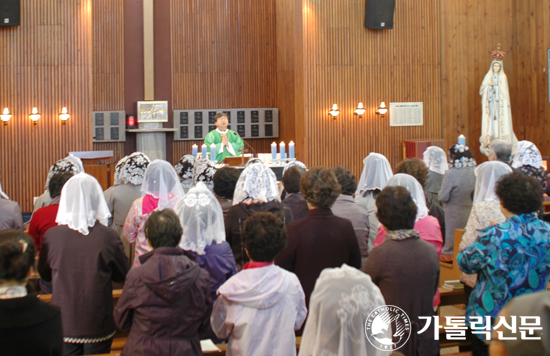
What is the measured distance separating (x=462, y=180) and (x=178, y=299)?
4034 mm

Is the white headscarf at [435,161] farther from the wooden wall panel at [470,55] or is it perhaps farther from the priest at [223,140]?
the wooden wall panel at [470,55]

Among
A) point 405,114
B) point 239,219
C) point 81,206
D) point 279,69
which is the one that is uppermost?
point 279,69

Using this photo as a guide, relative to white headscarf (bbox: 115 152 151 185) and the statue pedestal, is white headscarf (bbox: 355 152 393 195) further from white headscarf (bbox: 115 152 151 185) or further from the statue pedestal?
the statue pedestal

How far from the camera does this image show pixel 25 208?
10.9m

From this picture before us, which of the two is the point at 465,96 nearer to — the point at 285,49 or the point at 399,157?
the point at 399,157

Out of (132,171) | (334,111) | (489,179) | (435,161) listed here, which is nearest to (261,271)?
(489,179)

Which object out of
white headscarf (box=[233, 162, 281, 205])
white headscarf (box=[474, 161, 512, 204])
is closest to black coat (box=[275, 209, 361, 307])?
white headscarf (box=[233, 162, 281, 205])

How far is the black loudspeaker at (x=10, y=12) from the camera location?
10.5 m

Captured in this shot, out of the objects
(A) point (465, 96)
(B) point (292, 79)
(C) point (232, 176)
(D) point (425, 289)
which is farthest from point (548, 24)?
(D) point (425, 289)

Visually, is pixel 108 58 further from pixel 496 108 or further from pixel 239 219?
pixel 239 219

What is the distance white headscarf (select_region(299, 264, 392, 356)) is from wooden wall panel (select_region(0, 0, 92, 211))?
982cm

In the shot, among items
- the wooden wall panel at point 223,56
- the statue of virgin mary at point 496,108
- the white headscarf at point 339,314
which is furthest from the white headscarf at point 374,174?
the wooden wall panel at point 223,56

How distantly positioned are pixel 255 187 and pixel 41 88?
329 inches

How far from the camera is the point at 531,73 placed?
476 inches
